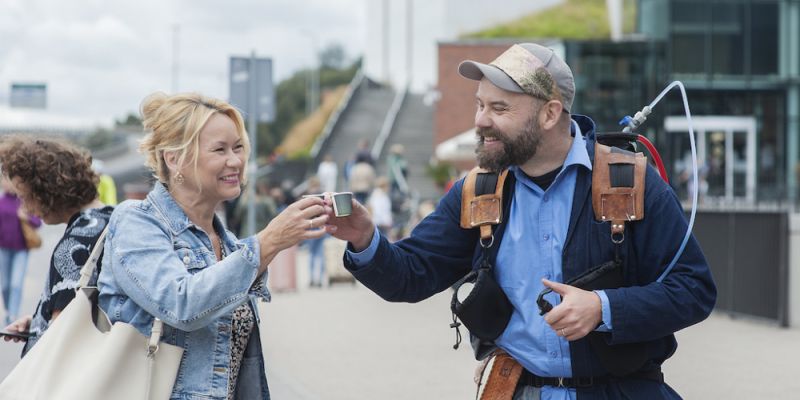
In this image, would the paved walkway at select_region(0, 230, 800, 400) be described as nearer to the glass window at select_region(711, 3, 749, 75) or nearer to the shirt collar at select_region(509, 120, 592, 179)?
the shirt collar at select_region(509, 120, 592, 179)

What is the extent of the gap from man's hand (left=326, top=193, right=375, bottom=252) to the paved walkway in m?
4.70

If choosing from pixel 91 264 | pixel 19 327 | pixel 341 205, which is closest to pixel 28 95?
pixel 19 327

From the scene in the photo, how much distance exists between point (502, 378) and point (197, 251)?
3.34 ft

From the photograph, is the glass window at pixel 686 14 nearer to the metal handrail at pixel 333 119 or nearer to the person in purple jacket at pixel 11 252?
the metal handrail at pixel 333 119

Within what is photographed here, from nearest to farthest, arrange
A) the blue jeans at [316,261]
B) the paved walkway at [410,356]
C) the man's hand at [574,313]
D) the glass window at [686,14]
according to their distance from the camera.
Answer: the man's hand at [574,313]
the paved walkway at [410,356]
the blue jeans at [316,261]
the glass window at [686,14]

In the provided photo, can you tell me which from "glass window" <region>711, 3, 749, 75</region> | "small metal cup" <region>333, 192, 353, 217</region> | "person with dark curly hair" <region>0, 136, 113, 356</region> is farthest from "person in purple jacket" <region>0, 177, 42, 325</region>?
"glass window" <region>711, 3, 749, 75</region>

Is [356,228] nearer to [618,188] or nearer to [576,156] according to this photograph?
[576,156]

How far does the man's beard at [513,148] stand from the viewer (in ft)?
10.8

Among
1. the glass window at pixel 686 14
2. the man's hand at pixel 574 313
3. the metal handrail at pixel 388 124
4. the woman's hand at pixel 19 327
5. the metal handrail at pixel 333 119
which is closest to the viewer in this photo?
the man's hand at pixel 574 313

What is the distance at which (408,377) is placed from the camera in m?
8.91

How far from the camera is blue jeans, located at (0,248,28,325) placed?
1124 cm

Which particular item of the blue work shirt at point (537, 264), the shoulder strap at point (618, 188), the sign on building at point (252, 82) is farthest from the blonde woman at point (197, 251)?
the sign on building at point (252, 82)

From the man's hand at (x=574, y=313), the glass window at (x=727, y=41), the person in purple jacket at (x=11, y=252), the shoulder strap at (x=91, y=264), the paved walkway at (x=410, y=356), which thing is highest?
the glass window at (x=727, y=41)

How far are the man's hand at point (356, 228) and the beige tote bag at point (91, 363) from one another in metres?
0.63
